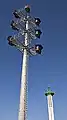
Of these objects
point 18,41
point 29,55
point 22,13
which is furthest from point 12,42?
point 22,13

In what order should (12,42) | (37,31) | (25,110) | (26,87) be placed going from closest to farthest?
(25,110) < (26,87) < (12,42) < (37,31)

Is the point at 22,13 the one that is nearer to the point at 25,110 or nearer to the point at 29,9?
the point at 29,9

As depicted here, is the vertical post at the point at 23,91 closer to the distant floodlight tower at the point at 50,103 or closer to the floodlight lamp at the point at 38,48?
the floodlight lamp at the point at 38,48

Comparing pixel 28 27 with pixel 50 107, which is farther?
pixel 50 107

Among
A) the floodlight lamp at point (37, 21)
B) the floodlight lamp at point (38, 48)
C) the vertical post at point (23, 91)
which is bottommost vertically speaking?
the vertical post at point (23, 91)

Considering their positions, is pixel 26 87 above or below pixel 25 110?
above

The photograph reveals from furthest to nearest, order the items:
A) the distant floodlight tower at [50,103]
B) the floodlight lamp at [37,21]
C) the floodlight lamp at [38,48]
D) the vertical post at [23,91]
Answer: the distant floodlight tower at [50,103] < the floodlight lamp at [37,21] < the floodlight lamp at [38,48] < the vertical post at [23,91]

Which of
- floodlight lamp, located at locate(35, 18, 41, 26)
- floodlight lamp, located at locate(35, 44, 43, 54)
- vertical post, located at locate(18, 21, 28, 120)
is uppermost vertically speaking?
floodlight lamp, located at locate(35, 18, 41, 26)

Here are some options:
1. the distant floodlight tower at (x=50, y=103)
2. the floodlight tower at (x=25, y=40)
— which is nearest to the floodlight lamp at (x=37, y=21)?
the floodlight tower at (x=25, y=40)

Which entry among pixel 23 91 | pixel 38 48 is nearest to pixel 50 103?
pixel 38 48

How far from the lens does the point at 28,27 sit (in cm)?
4719

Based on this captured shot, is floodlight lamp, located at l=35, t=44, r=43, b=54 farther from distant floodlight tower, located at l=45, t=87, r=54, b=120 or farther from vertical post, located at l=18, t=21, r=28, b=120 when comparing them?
distant floodlight tower, located at l=45, t=87, r=54, b=120

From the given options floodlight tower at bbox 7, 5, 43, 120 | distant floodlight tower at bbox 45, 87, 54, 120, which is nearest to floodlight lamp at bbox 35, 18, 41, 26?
floodlight tower at bbox 7, 5, 43, 120

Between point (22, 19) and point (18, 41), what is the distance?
21.3 ft
